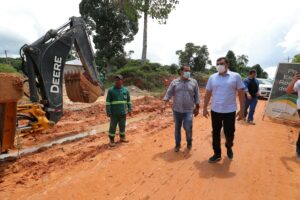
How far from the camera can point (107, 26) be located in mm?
34312

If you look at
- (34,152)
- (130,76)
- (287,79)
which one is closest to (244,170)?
(34,152)

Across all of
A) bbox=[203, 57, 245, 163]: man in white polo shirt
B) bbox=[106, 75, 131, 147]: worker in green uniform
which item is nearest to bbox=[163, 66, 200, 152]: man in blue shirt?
bbox=[203, 57, 245, 163]: man in white polo shirt

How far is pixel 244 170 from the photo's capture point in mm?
5590

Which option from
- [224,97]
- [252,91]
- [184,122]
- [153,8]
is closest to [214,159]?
[184,122]

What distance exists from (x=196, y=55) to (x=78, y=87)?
36574 mm

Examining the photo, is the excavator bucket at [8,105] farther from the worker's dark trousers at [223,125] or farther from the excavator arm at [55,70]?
the worker's dark trousers at [223,125]

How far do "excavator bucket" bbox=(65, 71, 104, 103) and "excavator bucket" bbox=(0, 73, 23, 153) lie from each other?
2.88 meters

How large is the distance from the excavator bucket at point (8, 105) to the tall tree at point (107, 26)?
28.5 metres

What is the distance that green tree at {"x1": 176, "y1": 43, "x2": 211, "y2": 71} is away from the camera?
4331 cm

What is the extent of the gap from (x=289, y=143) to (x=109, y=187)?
5.18 metres

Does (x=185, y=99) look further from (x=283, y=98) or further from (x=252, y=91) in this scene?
(x=283, y=98)

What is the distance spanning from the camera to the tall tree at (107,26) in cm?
3350

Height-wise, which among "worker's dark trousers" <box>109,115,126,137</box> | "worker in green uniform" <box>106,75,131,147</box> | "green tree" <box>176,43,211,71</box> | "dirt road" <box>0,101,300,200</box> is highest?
"green tree" <box>176,43,211,71</box>

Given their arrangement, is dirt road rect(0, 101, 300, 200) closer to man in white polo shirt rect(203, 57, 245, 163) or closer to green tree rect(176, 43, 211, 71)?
man in white polo shirt rect(203, 57, 245, 163)
